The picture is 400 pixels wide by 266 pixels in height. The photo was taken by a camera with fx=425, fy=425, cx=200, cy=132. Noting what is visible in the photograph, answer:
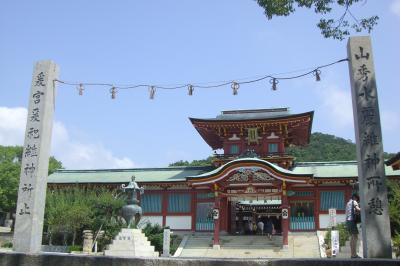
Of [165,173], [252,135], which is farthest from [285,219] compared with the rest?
[165,173]

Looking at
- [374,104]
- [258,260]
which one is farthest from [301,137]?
[258,260]

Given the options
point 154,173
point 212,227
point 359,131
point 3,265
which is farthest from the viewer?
point 154,173

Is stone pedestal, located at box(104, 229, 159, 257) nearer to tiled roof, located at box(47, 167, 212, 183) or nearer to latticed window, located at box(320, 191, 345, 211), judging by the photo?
tiled roof, located at box(47, 167, 212, 183)

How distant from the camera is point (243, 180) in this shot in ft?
80.8

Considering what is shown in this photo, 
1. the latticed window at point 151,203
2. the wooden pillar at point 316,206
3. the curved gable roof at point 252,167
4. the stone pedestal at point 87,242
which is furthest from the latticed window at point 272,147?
the stone pedestal at point 87,242

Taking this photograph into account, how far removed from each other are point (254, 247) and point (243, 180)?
3.80 meters

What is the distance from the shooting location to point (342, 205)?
2509cm

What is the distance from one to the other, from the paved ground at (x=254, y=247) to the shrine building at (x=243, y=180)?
0.67 metres

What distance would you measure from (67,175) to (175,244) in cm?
1098

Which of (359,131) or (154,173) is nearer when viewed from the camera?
(359,131)

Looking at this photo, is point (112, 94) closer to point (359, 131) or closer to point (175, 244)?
point (359, 131)

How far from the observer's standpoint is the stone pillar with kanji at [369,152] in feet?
28.2

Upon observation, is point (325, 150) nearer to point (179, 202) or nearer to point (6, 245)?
point (179, 202)

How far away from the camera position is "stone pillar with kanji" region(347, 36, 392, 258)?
339 inches
